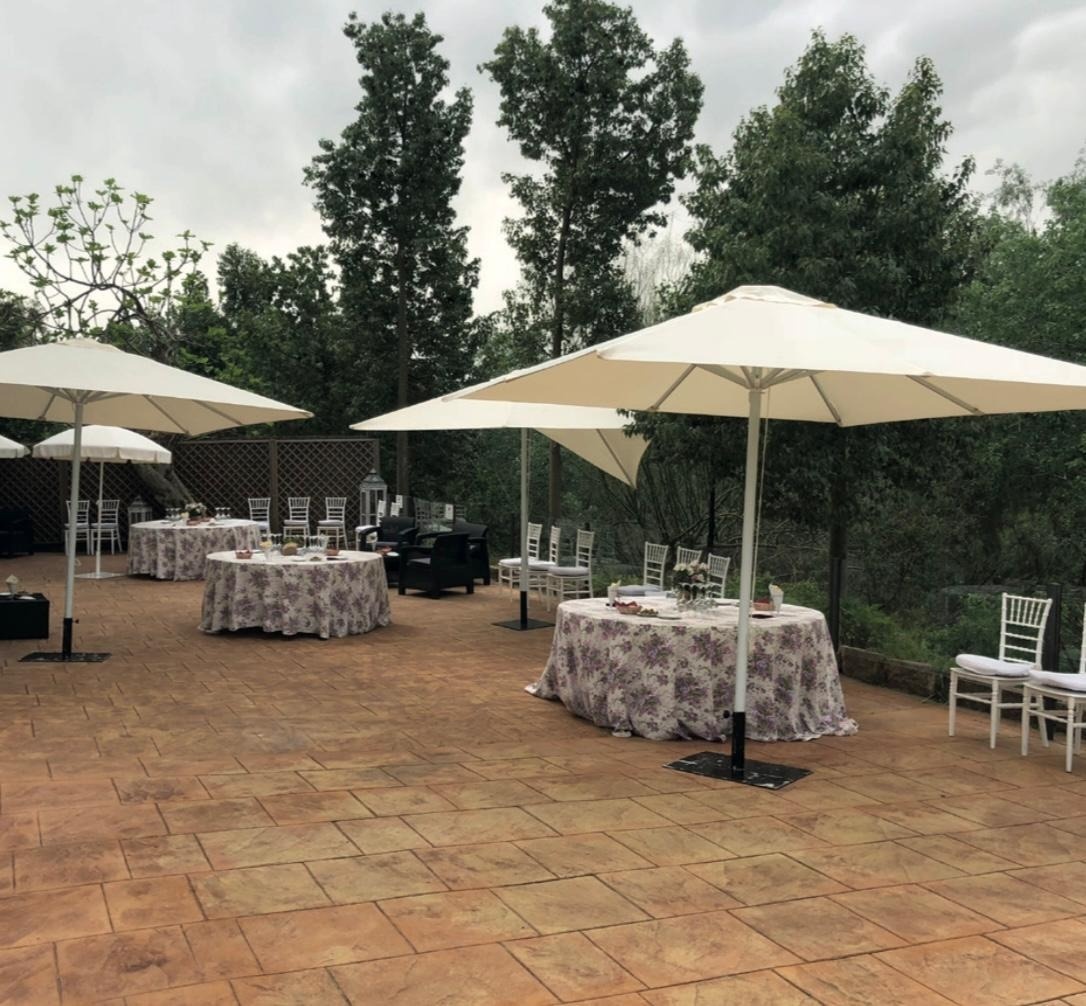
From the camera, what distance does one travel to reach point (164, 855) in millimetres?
3590

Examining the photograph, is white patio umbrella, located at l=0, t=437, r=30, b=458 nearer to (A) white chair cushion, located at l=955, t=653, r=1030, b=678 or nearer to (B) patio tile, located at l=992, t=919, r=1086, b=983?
(A) white chair cushion, located at l=955, t=653, r=1030, b=678

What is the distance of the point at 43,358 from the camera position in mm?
6684

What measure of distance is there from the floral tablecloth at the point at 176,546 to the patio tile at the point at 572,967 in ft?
36.6

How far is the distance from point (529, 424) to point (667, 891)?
215 inches

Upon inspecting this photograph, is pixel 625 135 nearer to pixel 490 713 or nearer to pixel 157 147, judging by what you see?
pixel 157 147

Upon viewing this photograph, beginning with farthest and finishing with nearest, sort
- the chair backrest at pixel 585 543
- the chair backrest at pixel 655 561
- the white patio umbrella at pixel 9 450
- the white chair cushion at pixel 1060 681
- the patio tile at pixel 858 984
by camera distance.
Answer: the white patio umbrella at pixel 9 450
the chair backrest at pixel 585 543
the chair backrest at pixel 655 561
the white chair cushion at pixel 1060 681
the patio tile at pixel 858 984

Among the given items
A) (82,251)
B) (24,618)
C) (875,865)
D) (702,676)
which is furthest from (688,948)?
(82,251)

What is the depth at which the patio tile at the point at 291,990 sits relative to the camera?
2568mm

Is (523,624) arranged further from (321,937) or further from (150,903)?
(321,937)

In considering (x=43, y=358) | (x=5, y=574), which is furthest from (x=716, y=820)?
(x=5, y=574)

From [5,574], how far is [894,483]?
38.5 ft

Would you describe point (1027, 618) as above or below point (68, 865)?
above

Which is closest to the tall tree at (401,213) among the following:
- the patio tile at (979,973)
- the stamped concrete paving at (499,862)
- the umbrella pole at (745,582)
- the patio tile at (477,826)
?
the stamped concrete paving at (499,862)

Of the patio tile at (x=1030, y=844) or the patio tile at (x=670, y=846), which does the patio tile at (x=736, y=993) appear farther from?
the patio tile at (x=1030, y=844)
